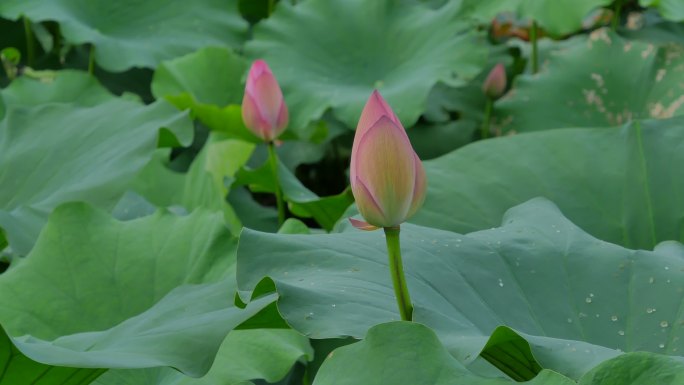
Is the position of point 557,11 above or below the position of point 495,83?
above

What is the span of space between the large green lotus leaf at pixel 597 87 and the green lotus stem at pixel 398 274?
1.29 meters

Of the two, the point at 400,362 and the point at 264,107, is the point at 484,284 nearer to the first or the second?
the point at 400,362

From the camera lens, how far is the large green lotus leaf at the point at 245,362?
109 cm

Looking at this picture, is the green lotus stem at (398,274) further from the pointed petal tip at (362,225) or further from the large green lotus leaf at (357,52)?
the large green lotus leaf at (357,52)

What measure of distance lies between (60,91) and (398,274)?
1.55 metres

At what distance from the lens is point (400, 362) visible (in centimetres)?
77

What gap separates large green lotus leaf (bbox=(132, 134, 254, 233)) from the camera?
1.67 meters

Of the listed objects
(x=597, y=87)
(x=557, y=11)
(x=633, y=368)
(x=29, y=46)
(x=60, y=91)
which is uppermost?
(x=633, y=368)

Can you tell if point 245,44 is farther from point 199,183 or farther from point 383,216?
point 383,216

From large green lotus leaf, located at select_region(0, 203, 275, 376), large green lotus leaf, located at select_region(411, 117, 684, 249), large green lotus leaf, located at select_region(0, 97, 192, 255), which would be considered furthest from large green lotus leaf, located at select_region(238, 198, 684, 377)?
large green lotus leaf, located at select_region(0, 97, 192, 255)

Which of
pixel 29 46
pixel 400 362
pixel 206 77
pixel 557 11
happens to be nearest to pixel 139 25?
pixel 206 77

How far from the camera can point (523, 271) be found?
102 cm

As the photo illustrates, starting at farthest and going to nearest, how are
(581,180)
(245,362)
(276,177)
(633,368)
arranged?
(276,177), (581,180), (245,362), (633,368)

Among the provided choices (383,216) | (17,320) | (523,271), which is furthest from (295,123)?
(383,216)
